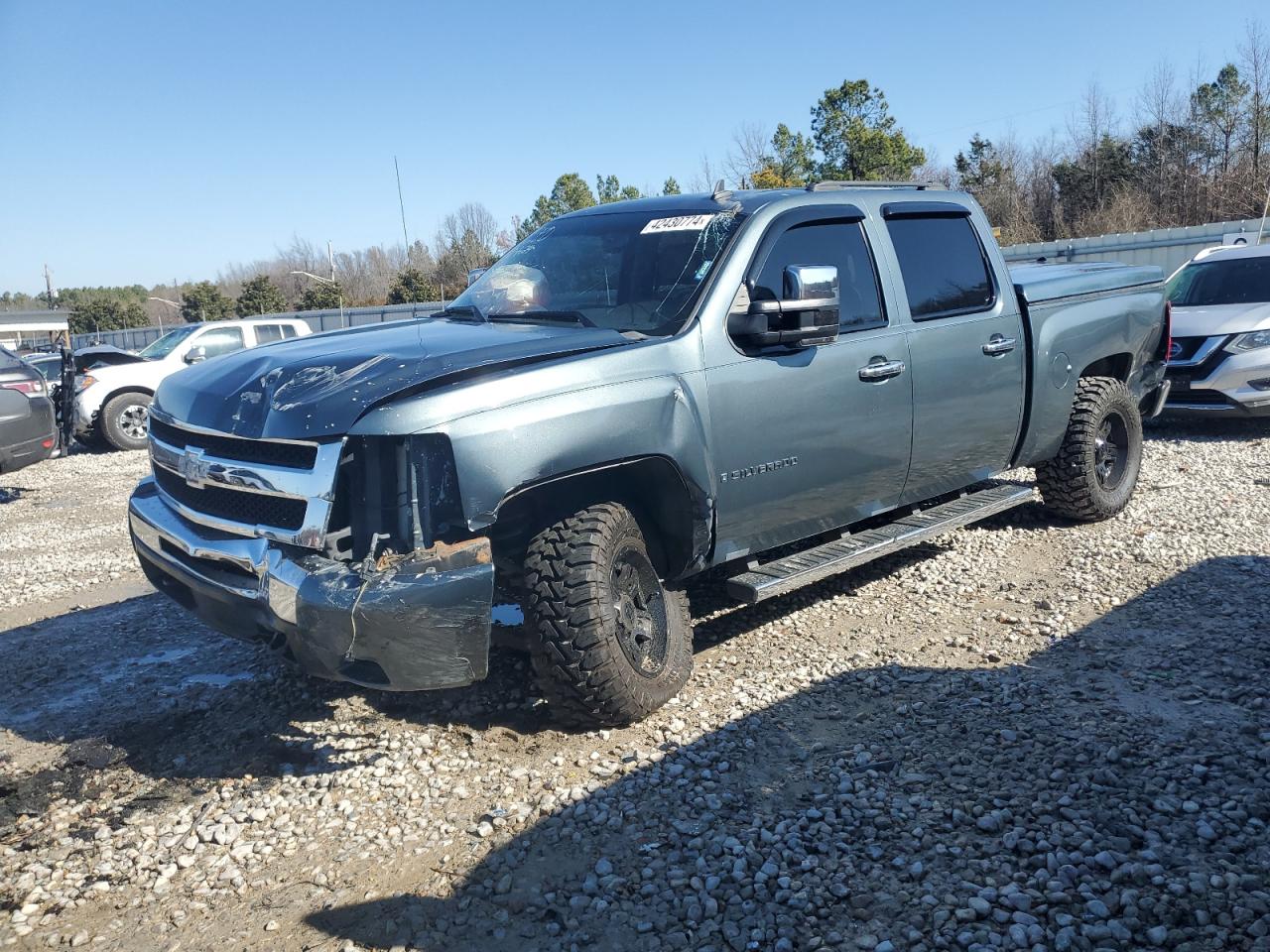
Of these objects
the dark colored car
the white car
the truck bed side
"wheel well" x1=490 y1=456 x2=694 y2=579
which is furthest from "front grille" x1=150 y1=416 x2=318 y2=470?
the white car

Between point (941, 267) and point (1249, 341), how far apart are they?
5.90 m

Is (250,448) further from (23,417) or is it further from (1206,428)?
(1206,428)

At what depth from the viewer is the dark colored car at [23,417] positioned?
8984mm

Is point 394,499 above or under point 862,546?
above

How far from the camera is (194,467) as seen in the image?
3.61 metres

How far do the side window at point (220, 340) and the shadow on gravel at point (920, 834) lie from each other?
12941mm

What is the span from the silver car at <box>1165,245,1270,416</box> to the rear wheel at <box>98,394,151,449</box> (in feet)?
40.8

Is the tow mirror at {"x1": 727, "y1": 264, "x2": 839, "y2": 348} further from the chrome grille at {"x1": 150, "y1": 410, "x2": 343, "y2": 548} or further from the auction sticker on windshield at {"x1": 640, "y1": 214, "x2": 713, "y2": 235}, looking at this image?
the chrome grille at {"x1": 150, "y1": 410, "x2": 343, "y2": 548}

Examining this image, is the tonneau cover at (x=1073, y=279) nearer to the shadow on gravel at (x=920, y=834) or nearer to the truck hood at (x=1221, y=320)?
the shadow on gravel at (x=920, y=834)

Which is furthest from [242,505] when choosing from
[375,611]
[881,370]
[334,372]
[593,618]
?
[881,370]

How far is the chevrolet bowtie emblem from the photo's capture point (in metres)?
3.55

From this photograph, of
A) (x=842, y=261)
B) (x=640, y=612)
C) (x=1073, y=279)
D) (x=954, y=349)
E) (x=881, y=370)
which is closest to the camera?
(x=640, y=612)

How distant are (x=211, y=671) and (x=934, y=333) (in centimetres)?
391

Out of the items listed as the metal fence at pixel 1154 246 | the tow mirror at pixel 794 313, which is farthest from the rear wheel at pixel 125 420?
the metal fence at pixel 1154 246
